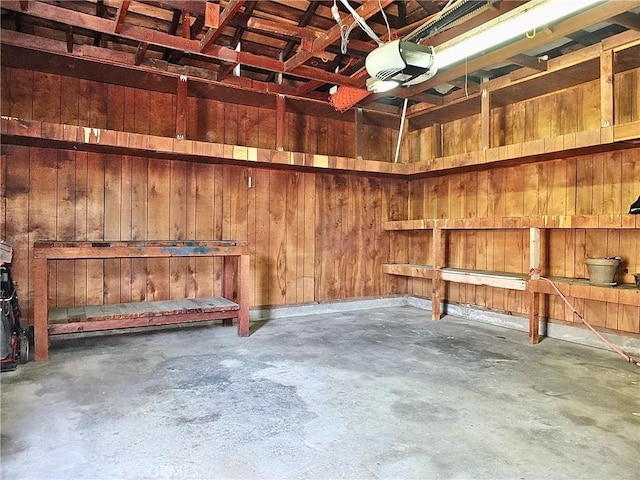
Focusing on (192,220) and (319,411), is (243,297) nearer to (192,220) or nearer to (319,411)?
(192,220)

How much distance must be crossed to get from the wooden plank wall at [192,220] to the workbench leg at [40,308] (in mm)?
806

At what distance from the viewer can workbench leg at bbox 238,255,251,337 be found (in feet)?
13.3

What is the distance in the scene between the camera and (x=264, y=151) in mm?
4359

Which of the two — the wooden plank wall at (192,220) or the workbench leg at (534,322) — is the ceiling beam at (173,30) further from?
the workbench leg at (534,322)

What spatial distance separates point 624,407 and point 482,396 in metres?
0.79

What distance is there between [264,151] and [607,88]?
299 cm

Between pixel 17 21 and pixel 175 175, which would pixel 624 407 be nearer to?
pixel 175 175

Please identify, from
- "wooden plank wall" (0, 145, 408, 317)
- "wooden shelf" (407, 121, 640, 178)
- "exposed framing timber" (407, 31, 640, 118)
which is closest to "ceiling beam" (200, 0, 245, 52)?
"wooden plank wall" (0, 145, 408, 317)

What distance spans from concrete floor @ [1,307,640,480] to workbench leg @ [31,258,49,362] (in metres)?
0.13

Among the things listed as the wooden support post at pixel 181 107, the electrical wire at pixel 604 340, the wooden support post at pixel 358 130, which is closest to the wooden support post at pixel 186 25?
the wooden support post at pixel 181 107

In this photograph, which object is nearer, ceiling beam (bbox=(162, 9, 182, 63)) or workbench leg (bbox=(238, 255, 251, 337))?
ceiling beam (bbox=(162, 9, 182, 63))

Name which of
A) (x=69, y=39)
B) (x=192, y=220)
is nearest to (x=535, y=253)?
(x=192, y=220)

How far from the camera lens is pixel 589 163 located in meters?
4.08

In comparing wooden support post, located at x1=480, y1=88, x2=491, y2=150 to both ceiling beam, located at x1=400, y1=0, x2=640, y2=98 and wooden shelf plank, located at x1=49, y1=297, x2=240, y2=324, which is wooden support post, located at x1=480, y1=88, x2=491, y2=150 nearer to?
ceiling beam, located at x1=400, y1=0, x2=640, y2=98
